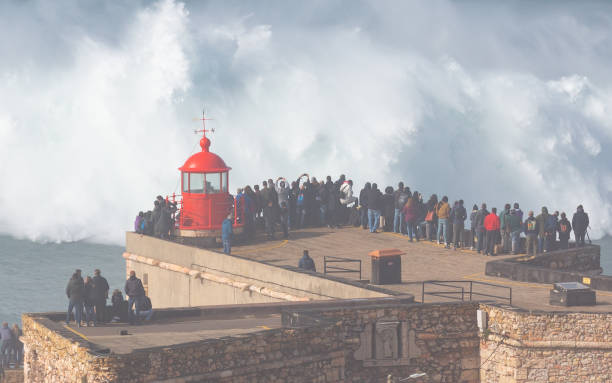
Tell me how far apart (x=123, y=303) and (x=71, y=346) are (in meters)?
3.39

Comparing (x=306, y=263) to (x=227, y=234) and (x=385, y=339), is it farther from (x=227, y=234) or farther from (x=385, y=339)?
(x=385, y=339)

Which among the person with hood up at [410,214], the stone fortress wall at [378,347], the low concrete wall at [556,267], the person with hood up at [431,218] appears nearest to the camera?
the stone fortress wall at [378,347]

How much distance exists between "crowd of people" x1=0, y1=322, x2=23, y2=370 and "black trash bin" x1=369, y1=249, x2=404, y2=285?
12389 millimetres

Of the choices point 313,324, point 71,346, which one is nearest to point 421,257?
point 313,324

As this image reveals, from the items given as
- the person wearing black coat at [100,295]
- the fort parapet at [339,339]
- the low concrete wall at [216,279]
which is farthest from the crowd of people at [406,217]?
the person wearing black coat at [100,295]

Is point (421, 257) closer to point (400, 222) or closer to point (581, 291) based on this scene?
point (400, 222)

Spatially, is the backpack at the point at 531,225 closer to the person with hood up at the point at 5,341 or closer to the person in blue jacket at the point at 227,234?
the person in blue jacket at the point at 227,234

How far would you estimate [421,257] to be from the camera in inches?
1128

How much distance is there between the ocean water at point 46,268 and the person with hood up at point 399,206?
2137 centimetres

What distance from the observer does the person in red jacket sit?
2883cm

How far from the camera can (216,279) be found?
27766 mm

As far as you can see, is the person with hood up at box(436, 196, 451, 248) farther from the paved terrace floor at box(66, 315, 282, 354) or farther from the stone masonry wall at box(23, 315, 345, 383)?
the stone masonry wall at box(23, 315, 345, 383)

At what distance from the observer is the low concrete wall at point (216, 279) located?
24.2m

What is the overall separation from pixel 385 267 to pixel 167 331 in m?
6.32
